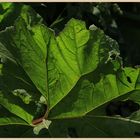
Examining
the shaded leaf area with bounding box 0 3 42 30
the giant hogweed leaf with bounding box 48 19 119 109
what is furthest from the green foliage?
the shaded leaf area with bounding box 0 3 42 30

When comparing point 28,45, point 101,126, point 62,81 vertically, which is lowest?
point 101,126

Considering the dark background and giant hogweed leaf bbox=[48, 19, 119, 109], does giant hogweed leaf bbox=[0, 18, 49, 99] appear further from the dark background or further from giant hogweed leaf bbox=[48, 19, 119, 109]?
the dark background

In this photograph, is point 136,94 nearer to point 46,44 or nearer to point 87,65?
point 87,65

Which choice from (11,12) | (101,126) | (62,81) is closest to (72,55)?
(62,81)

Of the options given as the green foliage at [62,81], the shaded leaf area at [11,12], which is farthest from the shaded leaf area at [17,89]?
the shaded leaf area at [11,12]

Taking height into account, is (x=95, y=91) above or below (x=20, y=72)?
below

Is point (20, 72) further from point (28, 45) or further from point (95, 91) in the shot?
point (95, 91)
